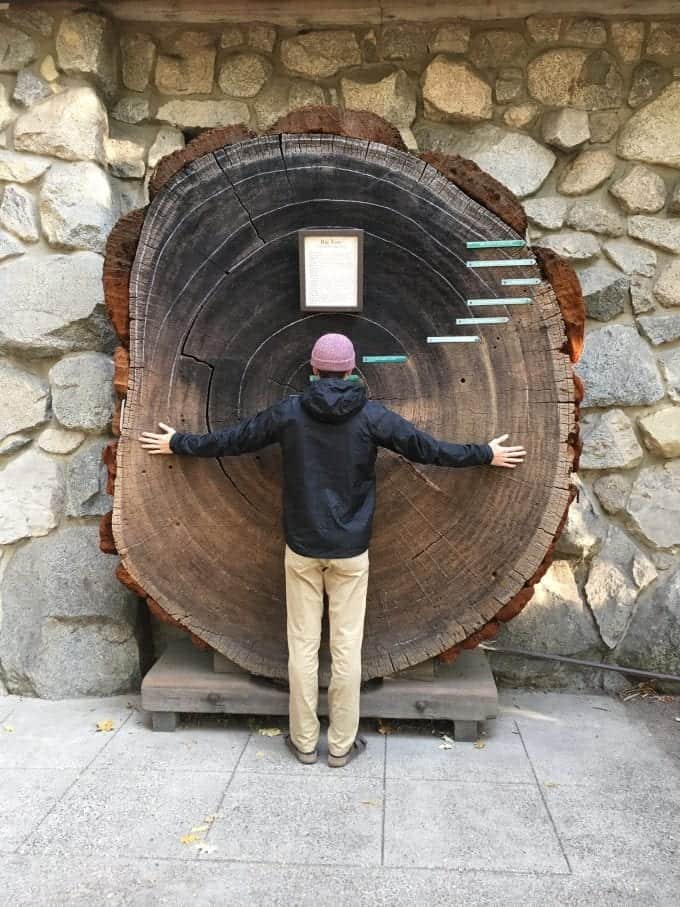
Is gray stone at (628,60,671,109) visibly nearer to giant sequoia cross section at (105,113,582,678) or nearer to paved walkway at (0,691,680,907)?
giant sequoia cross section at (105,113,582,678)

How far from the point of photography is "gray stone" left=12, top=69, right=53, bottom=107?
9.89 feet

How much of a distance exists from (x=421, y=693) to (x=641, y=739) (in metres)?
0.82

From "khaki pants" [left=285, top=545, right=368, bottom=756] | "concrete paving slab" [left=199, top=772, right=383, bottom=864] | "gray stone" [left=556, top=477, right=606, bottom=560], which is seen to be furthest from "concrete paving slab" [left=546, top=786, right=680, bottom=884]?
"gray stone" [left=556, top=477, right=606, bottom=560]

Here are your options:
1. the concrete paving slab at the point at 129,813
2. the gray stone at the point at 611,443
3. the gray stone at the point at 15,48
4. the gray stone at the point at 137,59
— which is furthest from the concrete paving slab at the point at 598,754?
the gray stone at the point at 15,48

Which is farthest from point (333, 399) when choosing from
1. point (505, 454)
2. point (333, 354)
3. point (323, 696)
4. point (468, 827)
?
point (468, 827)

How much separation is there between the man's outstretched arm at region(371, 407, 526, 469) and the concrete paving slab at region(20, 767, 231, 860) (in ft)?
3.99

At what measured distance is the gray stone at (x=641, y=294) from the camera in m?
3.07

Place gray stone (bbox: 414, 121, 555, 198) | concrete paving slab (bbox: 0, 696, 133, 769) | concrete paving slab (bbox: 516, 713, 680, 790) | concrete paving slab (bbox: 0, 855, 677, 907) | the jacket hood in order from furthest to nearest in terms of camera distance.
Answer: gray stone (bbox: 414, 121, 555, 198), concrete paving slab (bbox: 0, 696, 133, 769), concrete paving slab (bbox: 516, 713, 680, 790), the jacket hood, concrete paving slab (bbox: 0, 855, 677, 907)

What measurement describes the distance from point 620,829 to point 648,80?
2.69 meters

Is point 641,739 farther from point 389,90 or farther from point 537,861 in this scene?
point 389,90

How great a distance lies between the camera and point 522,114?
10.1 ft

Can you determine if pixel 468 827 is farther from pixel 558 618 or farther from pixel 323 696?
pixel 558 618

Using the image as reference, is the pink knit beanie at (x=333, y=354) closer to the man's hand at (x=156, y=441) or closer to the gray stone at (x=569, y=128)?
the man's hand at (x=156, y=441)

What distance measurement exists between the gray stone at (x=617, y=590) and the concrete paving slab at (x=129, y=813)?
5.25 feet
